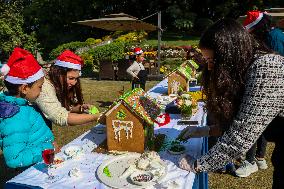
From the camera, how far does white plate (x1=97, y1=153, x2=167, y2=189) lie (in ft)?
6.59

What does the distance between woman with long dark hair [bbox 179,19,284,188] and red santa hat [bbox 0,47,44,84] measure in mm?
1414

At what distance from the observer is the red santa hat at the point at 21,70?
8.25 feet

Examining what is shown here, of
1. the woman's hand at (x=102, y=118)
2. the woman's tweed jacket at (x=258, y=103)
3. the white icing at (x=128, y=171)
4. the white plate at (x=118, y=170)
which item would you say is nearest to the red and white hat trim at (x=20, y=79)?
the woman's hand at (x=102, y=118)

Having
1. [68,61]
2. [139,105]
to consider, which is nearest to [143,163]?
[139,105]

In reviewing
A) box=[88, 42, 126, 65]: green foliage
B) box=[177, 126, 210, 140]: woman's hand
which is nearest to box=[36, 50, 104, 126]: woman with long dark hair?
box=[177, 126, 210, 140]: woman's hand

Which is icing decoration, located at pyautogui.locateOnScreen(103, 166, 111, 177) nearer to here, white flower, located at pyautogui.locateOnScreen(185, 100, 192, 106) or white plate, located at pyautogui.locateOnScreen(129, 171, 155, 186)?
white plate, located at pyautogui.locateOnScreen(129, 171, 155, 186)

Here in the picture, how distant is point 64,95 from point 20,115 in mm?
881

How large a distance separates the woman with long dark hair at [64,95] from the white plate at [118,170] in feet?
1.60

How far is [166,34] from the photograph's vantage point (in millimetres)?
27375

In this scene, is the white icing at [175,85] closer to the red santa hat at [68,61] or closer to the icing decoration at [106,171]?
the red santa hat at [68,61]

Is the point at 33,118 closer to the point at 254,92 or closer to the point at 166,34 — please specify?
the point at 254,92

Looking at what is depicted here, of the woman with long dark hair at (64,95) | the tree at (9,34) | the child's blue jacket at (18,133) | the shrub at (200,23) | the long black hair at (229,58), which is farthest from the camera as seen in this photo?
the shrub at (200,23)

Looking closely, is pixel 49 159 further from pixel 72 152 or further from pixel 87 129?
pixel 87 129

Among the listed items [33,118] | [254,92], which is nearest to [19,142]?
[33,118]
